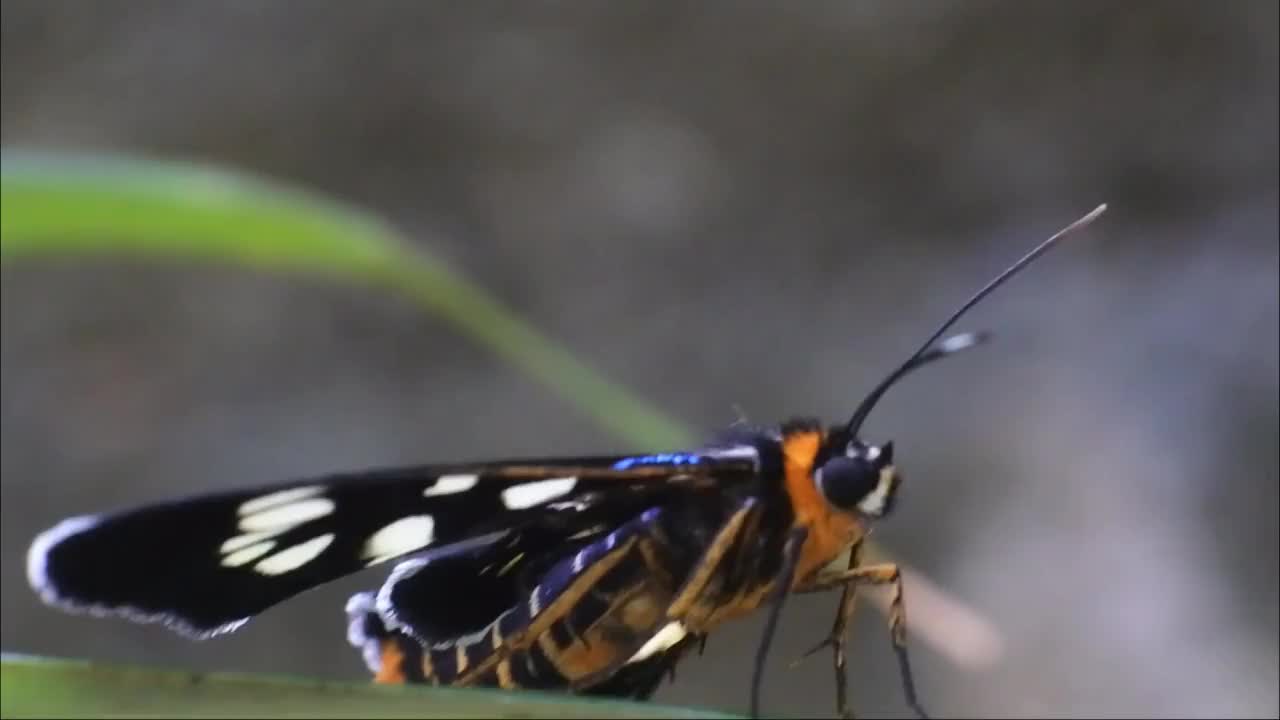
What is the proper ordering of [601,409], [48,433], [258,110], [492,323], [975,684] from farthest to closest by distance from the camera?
[258,110] < [48,433] < [975,684] < [601,409] < [492,323]

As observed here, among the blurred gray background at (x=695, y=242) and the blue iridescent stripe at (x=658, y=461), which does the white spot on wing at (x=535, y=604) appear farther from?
the blurred gray background at (x=695, y=242)

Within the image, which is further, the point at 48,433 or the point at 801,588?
the point at 48,433

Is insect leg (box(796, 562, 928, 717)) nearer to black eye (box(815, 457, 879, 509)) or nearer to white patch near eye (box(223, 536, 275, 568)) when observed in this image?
black eye (box(815, 457, 879, 509))

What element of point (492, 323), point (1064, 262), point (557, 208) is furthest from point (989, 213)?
point (492, 323)

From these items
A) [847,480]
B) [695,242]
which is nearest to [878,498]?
[847,480]

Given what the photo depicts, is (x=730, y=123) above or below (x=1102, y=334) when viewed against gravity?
above

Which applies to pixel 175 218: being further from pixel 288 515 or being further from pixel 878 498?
pixel 878 498

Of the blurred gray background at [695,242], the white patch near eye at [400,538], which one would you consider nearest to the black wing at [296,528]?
the white patch near eye at [400,538]

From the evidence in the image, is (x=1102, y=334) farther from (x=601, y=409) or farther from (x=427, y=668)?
(x=427, y=668)
